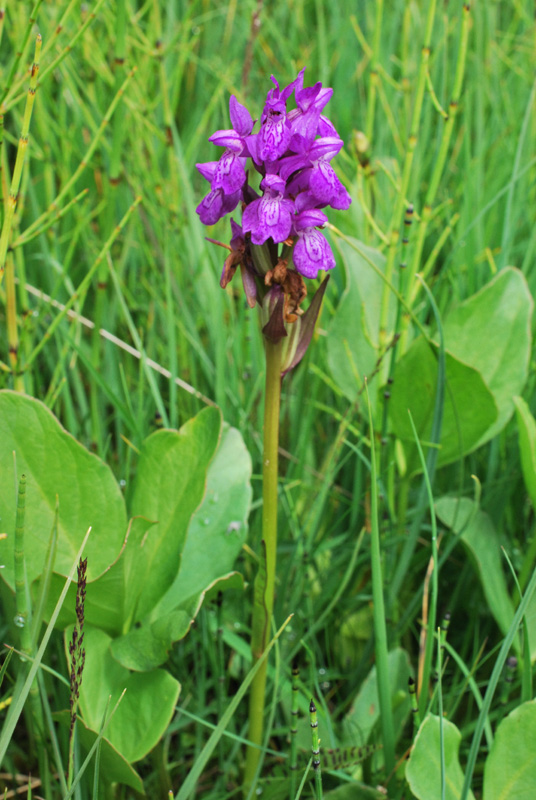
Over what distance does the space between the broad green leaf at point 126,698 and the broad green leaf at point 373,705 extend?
0.34 metres

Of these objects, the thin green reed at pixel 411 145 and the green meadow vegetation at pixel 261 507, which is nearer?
the green meadow vegetation at pixel 261 507

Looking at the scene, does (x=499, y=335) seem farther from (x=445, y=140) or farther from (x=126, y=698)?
(x=126, y=698)

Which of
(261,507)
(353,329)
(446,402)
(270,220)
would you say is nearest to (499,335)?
(446,402)

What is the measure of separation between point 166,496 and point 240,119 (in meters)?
0.50

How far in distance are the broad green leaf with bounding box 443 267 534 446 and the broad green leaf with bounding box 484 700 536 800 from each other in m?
0.50

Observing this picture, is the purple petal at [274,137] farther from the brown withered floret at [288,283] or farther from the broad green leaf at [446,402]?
the broad green leaf at [446,402]

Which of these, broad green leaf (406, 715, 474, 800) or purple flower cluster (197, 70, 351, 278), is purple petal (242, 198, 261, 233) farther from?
broad green leaf (406, 715, 474, 800)

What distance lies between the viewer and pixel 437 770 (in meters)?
0.80

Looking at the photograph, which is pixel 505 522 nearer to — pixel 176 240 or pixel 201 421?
pixel 201 421

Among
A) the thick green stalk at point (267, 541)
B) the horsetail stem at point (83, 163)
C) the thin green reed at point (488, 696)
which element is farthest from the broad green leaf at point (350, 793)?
the horsetail stem at point (83, 163)

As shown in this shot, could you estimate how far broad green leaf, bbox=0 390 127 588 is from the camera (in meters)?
0.84

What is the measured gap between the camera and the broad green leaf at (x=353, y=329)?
51.0 inches

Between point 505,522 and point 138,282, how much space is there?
3.54 ft

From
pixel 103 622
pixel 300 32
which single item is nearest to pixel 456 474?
pixel 103 622
